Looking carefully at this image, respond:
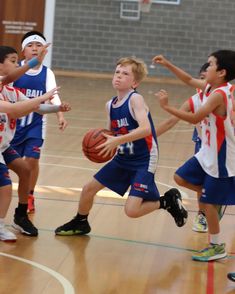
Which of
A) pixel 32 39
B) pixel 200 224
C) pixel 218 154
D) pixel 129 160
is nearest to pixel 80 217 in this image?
pixel 129 160

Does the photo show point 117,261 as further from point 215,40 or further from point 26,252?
point 215,40

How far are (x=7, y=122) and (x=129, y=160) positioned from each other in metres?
0.91

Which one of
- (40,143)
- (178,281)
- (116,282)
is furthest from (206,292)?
(40,143)

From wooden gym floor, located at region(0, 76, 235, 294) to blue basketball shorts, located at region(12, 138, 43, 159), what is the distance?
466 mm

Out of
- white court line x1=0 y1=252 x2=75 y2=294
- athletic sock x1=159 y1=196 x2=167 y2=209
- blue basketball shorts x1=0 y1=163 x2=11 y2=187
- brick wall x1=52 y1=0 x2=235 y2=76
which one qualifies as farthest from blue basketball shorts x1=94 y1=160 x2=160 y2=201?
brick wall x1=52 y1=0 x2=235 y2=76

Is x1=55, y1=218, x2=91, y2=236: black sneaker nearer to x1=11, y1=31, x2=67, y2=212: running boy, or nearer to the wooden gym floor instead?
the wooden gym floor

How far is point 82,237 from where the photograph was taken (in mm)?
5199

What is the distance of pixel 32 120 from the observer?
585cm

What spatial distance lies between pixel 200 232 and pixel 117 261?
3.67ft

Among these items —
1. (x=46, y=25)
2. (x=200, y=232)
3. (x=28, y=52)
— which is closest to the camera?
(x=200, y=232)

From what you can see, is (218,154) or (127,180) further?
(127,180)

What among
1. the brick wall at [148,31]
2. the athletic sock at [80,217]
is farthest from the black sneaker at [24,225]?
the brick wall at [148,31]

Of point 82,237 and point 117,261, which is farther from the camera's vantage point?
point 82,237

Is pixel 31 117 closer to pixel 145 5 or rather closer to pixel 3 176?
pixel 3 176
